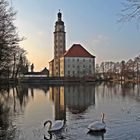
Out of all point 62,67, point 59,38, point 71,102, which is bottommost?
point 71,102

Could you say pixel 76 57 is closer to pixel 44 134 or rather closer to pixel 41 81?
pixel 41 81

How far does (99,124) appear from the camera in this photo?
50.5 feet

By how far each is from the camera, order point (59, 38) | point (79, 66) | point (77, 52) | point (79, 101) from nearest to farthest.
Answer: point (79, 101) → point (59, 38) → point (79, 66) → point (77, 52)

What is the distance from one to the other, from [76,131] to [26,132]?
8.17 feet

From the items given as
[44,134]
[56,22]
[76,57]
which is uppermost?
[56,22]

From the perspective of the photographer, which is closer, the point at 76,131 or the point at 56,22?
the point at 76,131

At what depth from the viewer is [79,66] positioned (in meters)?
118

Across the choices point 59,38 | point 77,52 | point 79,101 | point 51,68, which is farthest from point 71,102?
point 51,68

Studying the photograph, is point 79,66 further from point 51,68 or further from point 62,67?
point 51,68

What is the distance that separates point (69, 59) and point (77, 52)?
5.47m

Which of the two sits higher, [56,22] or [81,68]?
[56,22]

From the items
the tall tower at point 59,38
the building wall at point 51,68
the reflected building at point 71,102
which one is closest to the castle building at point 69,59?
the tall tower at point 59,38

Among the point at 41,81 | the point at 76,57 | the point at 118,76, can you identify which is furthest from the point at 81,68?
the point at 41,81

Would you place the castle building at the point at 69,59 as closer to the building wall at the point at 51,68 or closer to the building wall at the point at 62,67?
the building wall at the point at 62,67
